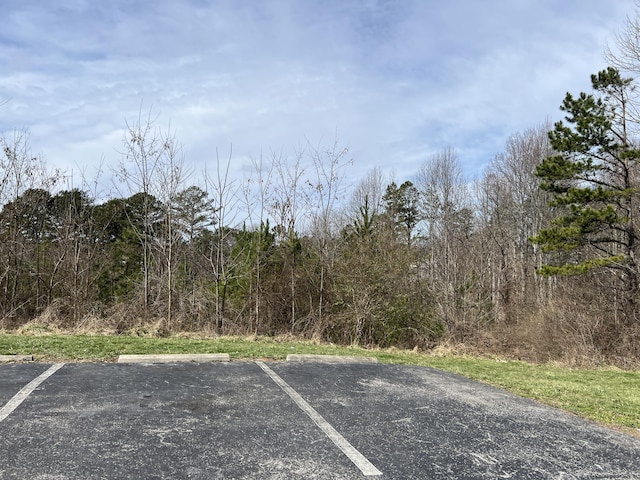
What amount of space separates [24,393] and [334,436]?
10.5 ft

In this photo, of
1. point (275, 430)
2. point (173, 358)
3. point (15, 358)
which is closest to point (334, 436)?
point (275, 430)

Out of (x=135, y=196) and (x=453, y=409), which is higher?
(x=135, y=196)

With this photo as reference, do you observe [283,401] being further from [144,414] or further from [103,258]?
[103,258]

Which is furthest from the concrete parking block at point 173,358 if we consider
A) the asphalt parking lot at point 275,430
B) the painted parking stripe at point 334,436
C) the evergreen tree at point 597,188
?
the evergreen tree at point 597,188

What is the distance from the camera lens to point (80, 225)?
13.9m

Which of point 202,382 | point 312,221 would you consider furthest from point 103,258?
point 202,382

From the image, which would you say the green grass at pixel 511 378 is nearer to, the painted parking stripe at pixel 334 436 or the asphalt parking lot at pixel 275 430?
the asphalt parking lot at pixel 275 430

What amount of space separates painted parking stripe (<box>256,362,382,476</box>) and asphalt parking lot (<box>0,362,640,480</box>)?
12mm

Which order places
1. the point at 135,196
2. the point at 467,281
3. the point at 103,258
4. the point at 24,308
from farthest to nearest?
Result: the point at 467,281 < the point at 103,258 < the point at 135,196 < the point at 24,308

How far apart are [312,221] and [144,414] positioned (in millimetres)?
11773

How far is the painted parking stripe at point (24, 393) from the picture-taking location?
13.7 feet

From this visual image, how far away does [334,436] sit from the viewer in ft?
12.9

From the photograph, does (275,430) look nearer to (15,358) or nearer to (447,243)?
(15,358)

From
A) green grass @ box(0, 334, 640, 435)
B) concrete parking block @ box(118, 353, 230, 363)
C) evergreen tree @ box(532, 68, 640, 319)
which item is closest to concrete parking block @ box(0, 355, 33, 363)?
green grass @ box(0, 334, 640, 435)
